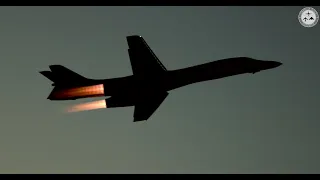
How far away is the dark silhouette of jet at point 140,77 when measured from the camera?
38719 millimetres

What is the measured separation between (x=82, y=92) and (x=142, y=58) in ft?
23.1

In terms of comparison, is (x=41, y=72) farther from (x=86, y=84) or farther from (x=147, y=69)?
(x=147, y=69)

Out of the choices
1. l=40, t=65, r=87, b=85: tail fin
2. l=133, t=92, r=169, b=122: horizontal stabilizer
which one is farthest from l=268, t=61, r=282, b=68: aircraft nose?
l=40, t=65, r=87, b=85: tail fin

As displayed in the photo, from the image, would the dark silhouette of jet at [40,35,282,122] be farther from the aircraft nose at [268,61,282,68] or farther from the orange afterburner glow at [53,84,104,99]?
the aircraft nose at [268,61,282,68]

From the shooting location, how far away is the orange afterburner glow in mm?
38994

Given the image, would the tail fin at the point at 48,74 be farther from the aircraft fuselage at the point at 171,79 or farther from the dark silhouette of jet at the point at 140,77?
the aircraft fuselage at the point at 171,79

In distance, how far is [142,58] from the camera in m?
39.4

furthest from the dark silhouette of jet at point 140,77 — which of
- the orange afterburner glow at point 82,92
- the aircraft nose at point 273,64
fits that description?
the aircraft nose at point 273,64

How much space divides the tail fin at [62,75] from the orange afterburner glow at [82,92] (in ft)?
2.75

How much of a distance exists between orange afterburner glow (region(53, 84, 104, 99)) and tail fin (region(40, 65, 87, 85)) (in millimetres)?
837

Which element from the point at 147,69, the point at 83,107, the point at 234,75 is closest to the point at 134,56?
the point at 147,69

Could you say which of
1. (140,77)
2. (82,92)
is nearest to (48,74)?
(82,92)

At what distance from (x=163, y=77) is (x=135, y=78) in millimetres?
2832

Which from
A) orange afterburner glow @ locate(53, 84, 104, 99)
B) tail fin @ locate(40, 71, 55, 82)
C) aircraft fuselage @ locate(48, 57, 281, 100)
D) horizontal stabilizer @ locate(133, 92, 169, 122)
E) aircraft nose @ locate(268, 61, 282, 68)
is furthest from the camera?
horizontal stabilizer @ locate(133, 92, 169, 122)
